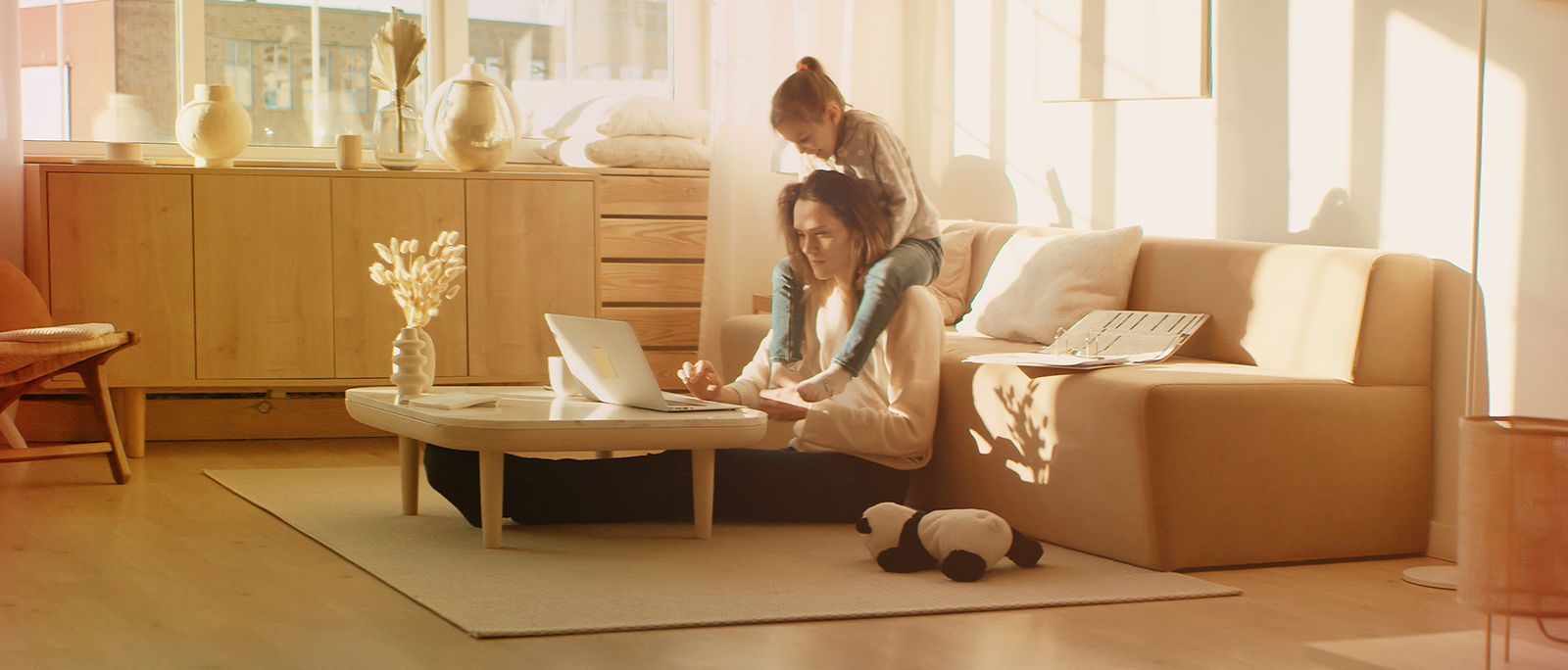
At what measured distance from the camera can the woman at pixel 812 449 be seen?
3.03m

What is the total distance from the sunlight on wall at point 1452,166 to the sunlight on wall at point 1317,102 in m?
0.12

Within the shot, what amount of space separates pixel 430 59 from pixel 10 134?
4.34ft

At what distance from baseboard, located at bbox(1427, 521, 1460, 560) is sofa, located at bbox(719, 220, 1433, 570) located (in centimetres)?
2

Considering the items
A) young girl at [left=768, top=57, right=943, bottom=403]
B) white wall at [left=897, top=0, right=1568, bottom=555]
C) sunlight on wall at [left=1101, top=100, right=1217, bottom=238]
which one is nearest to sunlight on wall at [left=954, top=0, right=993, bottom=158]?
white wall at [left=897, top=0, right=1568, bottom=555]

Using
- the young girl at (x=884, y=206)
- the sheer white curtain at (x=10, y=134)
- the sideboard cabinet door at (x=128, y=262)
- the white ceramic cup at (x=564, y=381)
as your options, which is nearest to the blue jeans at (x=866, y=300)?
the young girl at (x=884, y=206)

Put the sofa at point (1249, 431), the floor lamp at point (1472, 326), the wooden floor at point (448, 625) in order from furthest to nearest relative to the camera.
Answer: the sofa at point (1249, 431) < the floor lamp at point (1472, 326) < the wooden floor at point (448, 625)

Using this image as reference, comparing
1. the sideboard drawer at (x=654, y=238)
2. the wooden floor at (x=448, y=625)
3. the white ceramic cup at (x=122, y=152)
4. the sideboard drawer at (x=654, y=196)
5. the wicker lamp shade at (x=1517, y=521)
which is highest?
the white ceramic cup at (x=122, y=152)

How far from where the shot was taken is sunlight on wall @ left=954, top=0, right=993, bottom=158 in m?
4.59

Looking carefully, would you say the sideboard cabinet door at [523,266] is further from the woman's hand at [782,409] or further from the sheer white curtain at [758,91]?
the woman's hand at [782,409]

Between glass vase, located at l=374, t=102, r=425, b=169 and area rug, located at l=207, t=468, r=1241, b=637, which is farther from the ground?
glass vase, located at l=374, t=102, r=425, b=169

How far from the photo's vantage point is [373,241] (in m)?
4.42

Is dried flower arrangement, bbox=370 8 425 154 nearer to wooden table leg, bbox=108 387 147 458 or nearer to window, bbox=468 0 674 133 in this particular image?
window, bbox=468 0 674 133

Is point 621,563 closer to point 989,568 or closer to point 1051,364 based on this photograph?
point 989,568

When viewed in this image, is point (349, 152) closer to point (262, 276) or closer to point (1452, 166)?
point (262, 276)
